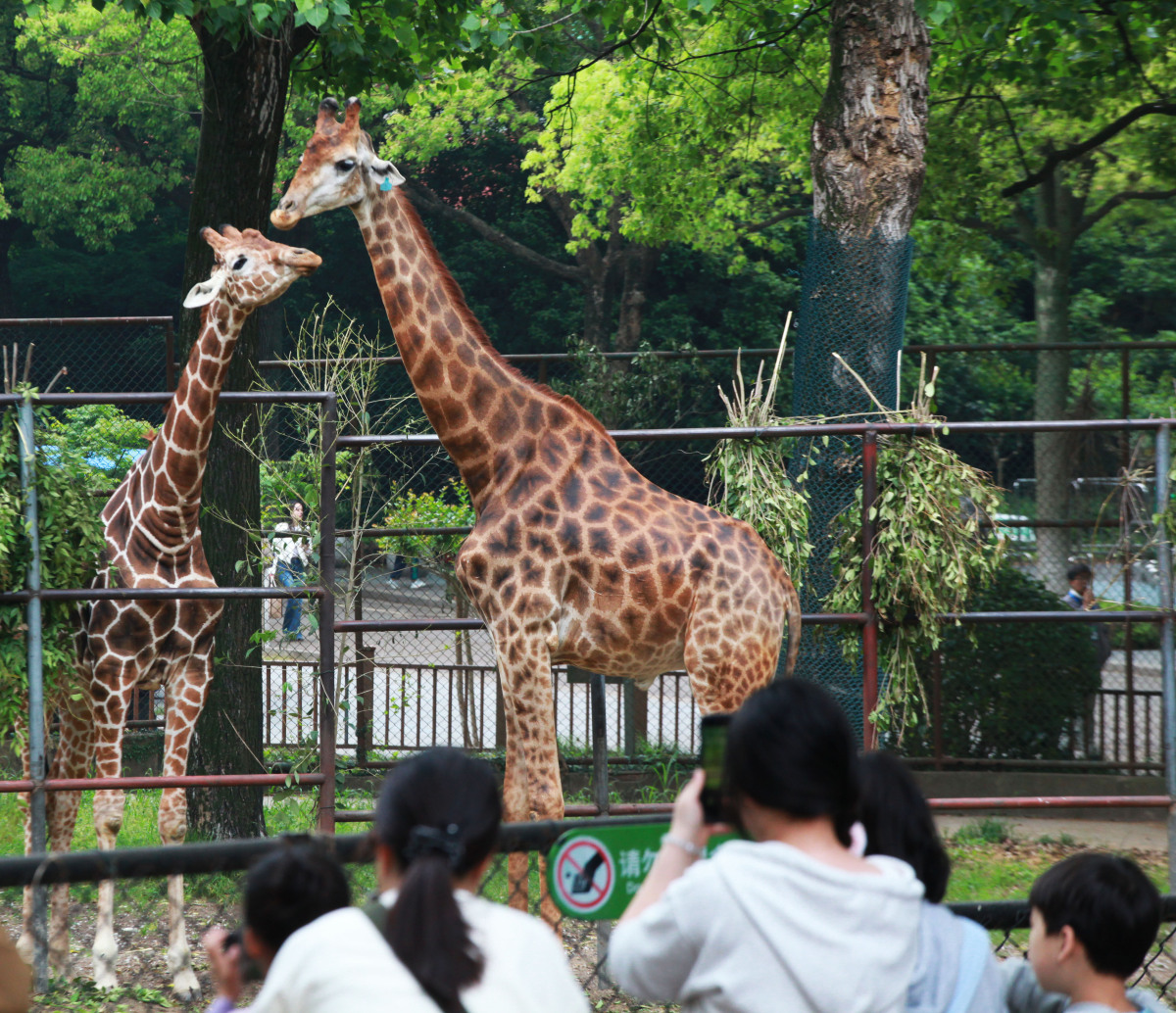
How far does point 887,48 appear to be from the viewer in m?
7.18

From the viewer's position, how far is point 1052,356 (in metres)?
14.7

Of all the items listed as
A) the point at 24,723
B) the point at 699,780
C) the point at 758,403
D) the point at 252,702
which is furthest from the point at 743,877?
the point at 252,702

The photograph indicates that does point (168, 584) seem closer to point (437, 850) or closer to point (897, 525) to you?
point (897, 525)

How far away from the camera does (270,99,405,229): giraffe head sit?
4.95 metres

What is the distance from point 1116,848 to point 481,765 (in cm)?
709

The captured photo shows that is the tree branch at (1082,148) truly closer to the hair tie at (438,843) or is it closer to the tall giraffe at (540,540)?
the tall giraffe at (540,540)

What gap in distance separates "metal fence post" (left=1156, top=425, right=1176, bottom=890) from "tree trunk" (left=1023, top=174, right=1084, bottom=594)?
599cm

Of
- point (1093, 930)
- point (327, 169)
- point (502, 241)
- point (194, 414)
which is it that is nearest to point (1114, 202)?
point (502, 241)

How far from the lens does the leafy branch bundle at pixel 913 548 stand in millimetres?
5441

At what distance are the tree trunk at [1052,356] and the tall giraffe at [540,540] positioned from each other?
725 cm

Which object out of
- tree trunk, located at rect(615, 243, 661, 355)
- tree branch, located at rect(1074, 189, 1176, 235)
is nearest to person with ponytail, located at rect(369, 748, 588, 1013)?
tree branch, located at rect(1074, 189, 1176, 235)

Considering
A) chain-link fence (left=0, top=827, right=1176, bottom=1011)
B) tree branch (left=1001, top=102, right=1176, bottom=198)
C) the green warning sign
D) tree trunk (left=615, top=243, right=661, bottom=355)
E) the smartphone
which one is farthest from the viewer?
tree trunk (left=615, top=243, right=661, bottom=355)

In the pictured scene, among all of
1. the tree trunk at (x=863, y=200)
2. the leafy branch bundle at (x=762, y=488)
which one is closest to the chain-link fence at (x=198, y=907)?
the leafy branch bundle at (x=762, y=488)

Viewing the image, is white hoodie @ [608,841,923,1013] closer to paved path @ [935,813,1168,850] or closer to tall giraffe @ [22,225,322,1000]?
tall giraffe @ [22,225,322,1000]
